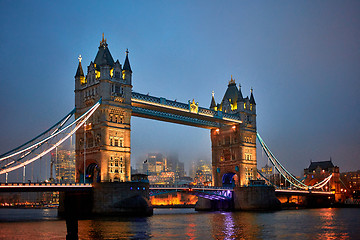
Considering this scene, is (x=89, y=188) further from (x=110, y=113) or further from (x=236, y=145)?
(x=236, y=145)

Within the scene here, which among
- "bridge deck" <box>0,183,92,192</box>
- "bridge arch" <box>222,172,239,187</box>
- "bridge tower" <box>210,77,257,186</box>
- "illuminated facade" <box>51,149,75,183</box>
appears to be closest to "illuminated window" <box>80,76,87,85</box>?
"illuminated facade" <box>51,149,75,183</box>

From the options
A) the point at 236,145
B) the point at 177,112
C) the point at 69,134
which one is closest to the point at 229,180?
the point at 236,145

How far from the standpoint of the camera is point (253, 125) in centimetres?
9469

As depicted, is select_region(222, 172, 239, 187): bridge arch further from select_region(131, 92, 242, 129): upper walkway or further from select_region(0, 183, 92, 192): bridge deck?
select_region(0, 183, 92, 192): bridge deck

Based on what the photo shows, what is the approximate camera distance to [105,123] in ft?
218

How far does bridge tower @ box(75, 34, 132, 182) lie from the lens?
2621 inches

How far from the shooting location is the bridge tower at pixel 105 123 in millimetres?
66562

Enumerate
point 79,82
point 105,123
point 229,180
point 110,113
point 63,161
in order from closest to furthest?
1. point 105,123
2. point 110,113
3. point 79,82
4. point 229,180
5. point 63,161

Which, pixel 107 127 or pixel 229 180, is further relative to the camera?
pixel 229 180

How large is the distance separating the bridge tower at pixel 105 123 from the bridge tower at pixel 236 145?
Answer: 29.1 metres

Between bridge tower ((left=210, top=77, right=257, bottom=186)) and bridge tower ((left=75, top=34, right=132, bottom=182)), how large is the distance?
2911 centimetres

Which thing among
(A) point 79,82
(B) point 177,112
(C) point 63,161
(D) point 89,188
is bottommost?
(D) point 89,188

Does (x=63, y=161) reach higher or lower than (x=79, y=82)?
lower

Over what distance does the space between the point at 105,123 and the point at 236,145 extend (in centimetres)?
3360
